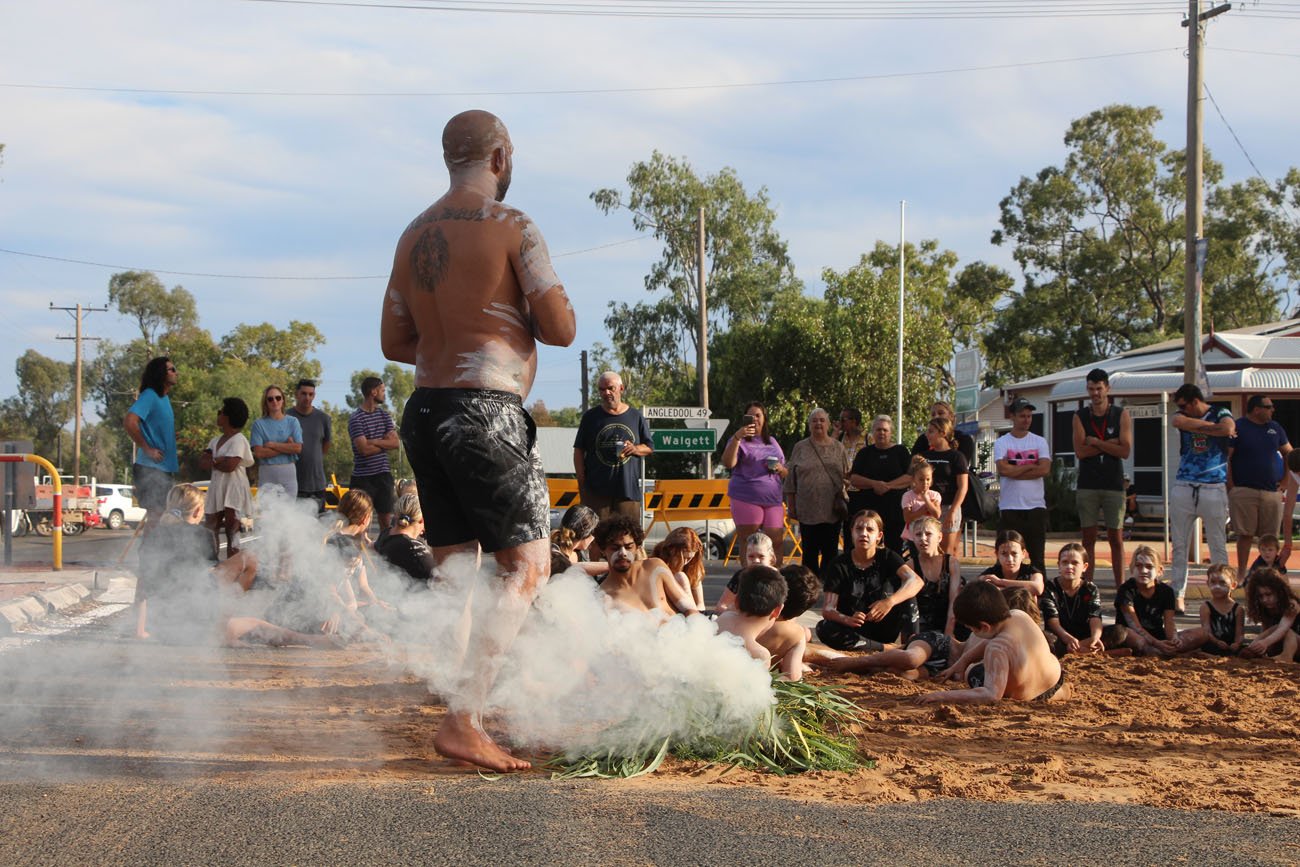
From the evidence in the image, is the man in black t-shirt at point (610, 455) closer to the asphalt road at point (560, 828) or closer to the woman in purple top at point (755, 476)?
the woman in purple top at point (755, 476)

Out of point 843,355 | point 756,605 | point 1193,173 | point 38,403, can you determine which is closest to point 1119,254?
point 843,355

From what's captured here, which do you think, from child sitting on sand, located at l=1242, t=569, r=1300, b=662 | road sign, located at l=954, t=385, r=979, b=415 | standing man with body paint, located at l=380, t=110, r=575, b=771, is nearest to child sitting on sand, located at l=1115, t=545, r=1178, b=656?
child sitting on sand, located at l=1242, t=569, r=1300, b=662

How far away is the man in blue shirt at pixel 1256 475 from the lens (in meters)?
9.83

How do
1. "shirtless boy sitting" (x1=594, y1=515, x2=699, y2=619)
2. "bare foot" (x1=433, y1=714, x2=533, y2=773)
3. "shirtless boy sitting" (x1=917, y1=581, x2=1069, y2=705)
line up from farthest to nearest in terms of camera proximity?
"shirtless boy sitting" (x1=594, y1=515, x2=699, y2=619), "shirtless boy sitting" (x1=917, y1=581, x2=1069, y2=705), "bare foot" (x1=433, y1=714, x2=533, y2=773)

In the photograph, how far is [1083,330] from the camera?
1789 inches

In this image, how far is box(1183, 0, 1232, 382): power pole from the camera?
16.5 m

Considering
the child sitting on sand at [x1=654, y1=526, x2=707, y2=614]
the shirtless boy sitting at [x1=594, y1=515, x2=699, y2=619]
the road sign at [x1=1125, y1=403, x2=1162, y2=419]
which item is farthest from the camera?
the road sign at [x1=1125, y1=403, x2=1162, y2=419]

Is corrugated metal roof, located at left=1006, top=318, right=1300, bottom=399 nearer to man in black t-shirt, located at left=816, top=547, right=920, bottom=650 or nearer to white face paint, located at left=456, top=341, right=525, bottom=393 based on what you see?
man in black t-shirt, located at left=816, top=547, right=920, bottom=650

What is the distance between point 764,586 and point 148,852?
284 centimetres

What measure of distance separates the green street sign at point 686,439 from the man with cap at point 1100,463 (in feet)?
20.4

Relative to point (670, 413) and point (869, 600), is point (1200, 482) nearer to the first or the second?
point (869, 600)

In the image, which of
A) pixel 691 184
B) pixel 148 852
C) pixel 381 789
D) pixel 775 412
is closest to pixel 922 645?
pixel 381 789

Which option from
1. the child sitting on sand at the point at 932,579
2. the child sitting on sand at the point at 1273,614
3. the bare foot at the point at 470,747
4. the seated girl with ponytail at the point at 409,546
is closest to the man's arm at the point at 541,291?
the seated girl with ponytail at the point at 409,546

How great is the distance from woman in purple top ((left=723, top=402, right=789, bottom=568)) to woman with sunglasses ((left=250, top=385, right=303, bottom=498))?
11.0 ft
